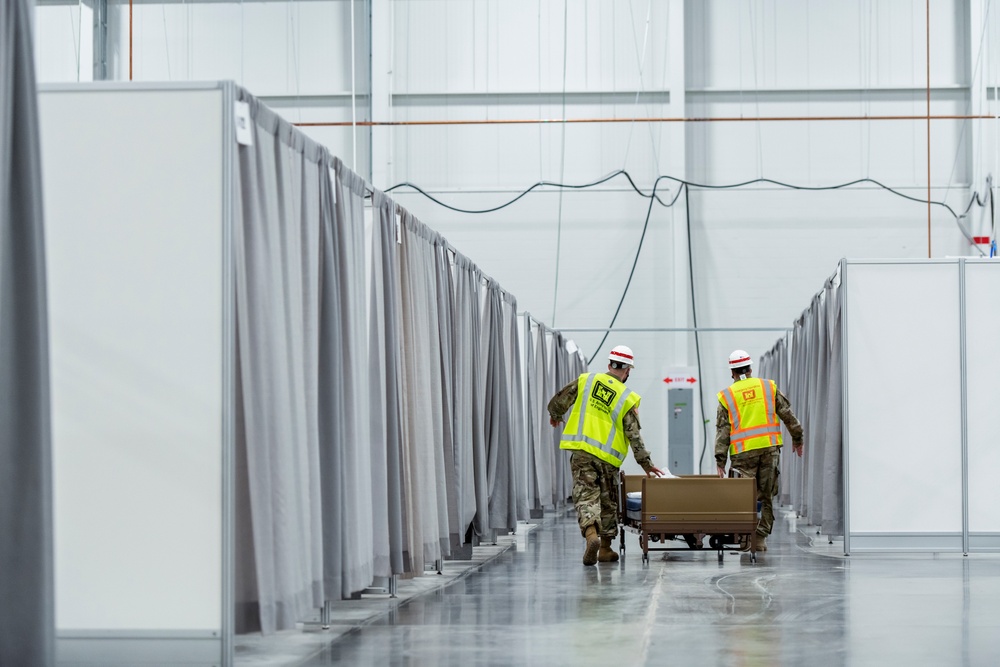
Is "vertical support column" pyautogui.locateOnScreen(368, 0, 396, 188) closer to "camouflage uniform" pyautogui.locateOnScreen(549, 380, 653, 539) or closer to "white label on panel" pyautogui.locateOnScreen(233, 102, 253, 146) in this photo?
"camouflage uniform" pyautogui.locateOnScreen(549, 380, 653, 539)

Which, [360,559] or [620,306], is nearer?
[360,559]

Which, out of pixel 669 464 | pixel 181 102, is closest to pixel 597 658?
pixel 181 102

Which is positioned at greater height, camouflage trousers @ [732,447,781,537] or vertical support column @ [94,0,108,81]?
vertical support column @ [94,0,108,81]

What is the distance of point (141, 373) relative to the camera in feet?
16.4

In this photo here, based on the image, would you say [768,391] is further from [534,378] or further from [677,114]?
[677,114]

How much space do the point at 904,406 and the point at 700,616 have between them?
4494 mm

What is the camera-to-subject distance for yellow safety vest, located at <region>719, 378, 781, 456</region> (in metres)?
11.4

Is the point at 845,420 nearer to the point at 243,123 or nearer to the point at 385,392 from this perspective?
the point at 385,392

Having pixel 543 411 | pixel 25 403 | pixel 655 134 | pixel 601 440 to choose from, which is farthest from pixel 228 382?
pixel 655 134

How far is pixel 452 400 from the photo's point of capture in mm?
9359

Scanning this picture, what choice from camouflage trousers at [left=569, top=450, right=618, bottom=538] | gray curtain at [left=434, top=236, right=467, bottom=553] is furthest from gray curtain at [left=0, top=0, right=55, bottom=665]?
camouflage trousers at [left=569, top=450, right=618, bottom=538]

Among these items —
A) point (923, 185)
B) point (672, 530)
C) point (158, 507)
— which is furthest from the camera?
point (923, 185)

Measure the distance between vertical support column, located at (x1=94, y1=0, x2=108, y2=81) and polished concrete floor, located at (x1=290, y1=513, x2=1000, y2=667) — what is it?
12.0m

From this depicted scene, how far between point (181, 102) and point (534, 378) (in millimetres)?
10910
